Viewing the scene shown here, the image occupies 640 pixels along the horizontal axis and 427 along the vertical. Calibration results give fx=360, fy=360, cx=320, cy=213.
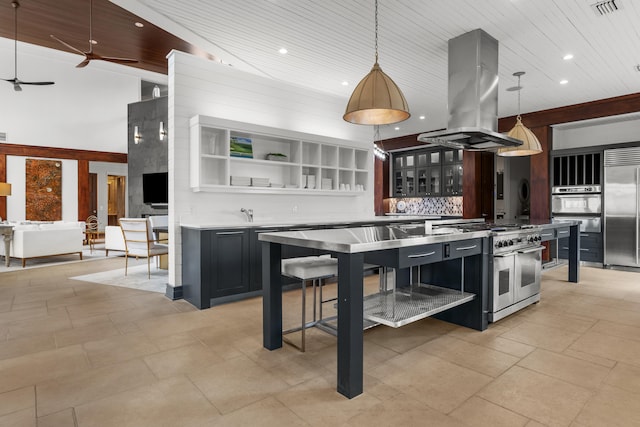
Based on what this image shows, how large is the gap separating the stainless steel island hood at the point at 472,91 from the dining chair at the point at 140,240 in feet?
13.2

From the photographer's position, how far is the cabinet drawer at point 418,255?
238 cm

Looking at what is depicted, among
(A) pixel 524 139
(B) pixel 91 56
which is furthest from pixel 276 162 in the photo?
(B) pixel 91 56

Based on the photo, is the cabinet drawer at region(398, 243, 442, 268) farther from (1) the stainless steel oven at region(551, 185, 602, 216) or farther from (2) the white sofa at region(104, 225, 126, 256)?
(2) the white sofa at region(104, 225, 126, 256)

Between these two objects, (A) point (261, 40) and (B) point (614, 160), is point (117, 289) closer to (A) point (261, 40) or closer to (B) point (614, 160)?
(A) point (261, 40)

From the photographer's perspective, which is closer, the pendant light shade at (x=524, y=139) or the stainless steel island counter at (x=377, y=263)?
the stainless steel island counter at (x=377, y=263)

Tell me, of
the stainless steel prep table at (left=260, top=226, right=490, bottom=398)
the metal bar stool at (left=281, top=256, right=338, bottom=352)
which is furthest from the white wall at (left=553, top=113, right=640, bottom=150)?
the metal bar stool at (left=281, top=256, right=338, bottom=352)

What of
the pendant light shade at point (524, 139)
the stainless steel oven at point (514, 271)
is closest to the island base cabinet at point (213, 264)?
the stainless steel oven at point (514, 271)

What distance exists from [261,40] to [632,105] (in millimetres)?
6245

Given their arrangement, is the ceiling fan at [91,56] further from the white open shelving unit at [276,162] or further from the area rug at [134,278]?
the area rug at [134,278]

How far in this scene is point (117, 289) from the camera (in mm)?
4887

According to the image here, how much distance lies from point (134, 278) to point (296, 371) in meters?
4.20

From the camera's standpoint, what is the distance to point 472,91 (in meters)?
4.16

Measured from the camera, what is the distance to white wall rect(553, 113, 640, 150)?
660 cm

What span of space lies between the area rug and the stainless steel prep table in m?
2.66
